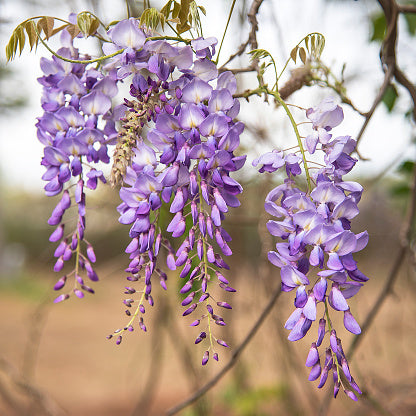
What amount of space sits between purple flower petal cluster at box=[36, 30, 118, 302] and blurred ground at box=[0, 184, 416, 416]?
3.59ft

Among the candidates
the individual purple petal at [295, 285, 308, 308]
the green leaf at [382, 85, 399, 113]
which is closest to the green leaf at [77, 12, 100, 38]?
the individual purple petal at [295, 285, 308, 308]

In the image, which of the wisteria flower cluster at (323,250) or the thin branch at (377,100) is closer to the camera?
the wisteria flower cluster at (323,250)

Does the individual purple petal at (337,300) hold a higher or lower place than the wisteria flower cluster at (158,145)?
lower

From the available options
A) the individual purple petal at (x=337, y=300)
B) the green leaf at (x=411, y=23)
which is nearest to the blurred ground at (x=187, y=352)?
the green leaf at (x=411, y=23)

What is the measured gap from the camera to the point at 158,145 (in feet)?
2.61

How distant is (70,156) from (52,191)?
0.24ft

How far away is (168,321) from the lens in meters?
2.74

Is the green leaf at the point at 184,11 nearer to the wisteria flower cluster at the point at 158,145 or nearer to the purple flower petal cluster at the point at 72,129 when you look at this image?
the wisteria flower cluster at the point at 158,145

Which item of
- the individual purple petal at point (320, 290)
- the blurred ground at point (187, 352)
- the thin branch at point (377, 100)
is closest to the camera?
the individual purple petal at point (320, 290)

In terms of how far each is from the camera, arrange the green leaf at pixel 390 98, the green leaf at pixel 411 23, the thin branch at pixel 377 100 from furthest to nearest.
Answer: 1. the green leaf at pixel 411 23
2. the green leaf at pixel 390 98
3. the thin branch at pixel 377 100

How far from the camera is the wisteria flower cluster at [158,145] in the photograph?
0.76 m

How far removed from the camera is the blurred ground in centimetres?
275

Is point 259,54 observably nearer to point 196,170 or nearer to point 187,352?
point 196,170

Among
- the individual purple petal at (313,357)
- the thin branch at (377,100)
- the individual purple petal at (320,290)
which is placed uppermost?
the thin branch at (377,100)
